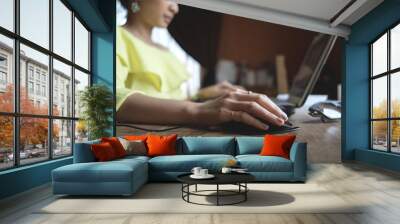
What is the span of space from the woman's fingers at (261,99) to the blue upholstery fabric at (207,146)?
238cm

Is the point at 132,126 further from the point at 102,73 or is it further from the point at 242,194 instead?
the point at 242,194

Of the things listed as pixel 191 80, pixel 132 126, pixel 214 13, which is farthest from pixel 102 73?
pixel 214 13

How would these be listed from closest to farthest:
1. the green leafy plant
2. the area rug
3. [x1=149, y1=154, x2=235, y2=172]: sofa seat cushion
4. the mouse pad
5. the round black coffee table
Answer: the area rug, the round black coffee table, [x1=149, y1=154, x2=235, y2=172]: sofa seat cushion, the green leafy plant, the mouse pad

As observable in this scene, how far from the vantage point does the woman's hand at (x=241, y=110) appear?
9297mm

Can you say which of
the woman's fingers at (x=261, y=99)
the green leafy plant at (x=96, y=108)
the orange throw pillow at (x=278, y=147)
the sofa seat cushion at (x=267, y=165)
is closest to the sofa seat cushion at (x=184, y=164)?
the sofa seat cushion at (x=267, y=165)

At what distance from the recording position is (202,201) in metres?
4.72

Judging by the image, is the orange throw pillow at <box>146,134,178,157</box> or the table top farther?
the orange throw pillow at <box>146,134,178,157</box>

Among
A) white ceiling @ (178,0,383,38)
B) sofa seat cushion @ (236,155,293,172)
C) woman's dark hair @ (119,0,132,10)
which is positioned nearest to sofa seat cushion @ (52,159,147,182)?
sofa seat cushion @ (236,155,293,172)

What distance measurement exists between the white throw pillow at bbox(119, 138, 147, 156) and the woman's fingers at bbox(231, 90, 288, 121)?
3.26 metres

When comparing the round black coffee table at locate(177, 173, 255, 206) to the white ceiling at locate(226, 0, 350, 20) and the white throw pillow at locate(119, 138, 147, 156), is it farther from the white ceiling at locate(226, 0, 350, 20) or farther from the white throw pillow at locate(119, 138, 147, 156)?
the white ceiling at locate(226, 0, 350, 20)

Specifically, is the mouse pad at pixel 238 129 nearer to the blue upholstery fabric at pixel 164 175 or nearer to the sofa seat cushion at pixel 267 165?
the sofa seat cushion at pixel 267 165

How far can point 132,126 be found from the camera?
922 centimetres

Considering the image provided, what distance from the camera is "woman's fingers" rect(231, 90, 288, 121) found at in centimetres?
934

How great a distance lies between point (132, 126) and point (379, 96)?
5.76 meters
